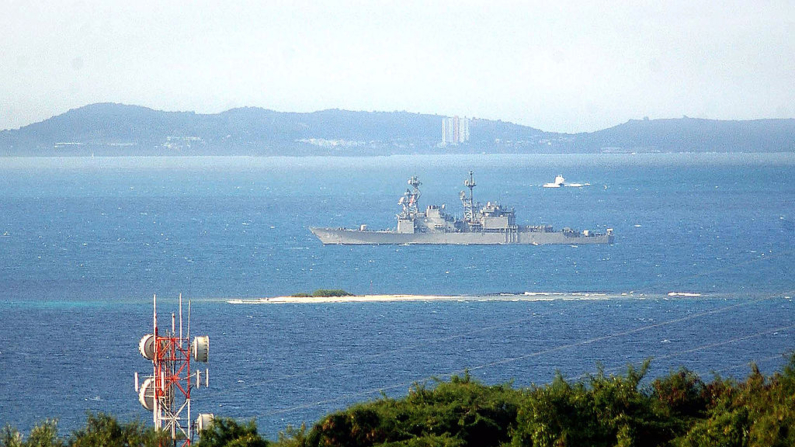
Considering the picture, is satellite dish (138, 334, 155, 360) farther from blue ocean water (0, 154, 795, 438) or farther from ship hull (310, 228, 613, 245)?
ship hull (310, 228, 613, 245)

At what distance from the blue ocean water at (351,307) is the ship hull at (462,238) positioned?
5.46 ft

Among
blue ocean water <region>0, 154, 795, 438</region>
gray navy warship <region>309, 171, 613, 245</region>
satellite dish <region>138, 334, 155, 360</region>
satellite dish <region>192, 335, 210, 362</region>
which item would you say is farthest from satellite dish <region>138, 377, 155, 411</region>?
gray navy warship <region>309, 171, 613, 245</region>

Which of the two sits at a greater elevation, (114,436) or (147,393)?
(147,393)

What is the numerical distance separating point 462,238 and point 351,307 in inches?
1598

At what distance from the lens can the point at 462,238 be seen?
110500 mm

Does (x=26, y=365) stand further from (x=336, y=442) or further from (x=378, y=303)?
(x=336, y=442)

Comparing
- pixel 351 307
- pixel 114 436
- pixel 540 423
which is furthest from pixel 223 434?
pixel 351 307

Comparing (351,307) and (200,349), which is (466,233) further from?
(200,349)

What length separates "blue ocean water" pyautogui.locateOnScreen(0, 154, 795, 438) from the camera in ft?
156

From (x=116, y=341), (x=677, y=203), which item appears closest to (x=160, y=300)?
(x=116, y=341)

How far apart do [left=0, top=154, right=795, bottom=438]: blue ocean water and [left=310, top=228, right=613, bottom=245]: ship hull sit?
1663 mm

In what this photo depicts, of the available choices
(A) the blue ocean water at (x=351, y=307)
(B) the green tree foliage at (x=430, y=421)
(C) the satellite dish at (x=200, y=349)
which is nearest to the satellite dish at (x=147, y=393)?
(C) the satellite dish at (x=200, y=349)

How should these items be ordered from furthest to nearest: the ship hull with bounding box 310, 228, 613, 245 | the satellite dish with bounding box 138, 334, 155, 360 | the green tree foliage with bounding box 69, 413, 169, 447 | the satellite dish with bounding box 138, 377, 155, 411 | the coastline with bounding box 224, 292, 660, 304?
the ship hull with bounding box 310, 228, 613, 245 < the coastline with bounding box 224, 292, 660, 304 < the satellite dish with bounding box 138, 377, 155, 411 < the satellite dish with bounding box 138, 334, 155, 360 < the green tree foliage with bounding box 69, 413, 169, 447

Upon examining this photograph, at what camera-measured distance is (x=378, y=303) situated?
2859 inches
